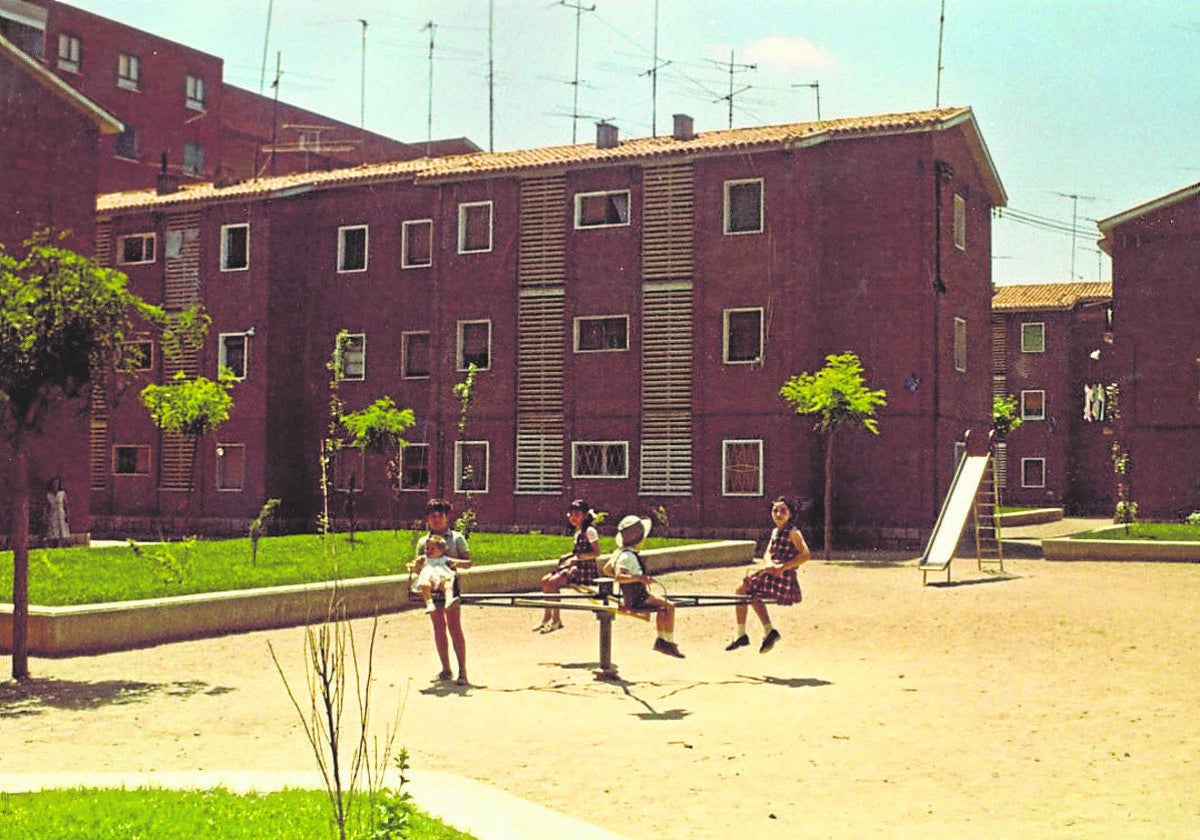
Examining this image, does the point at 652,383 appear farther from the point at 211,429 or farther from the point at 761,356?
the point at 211,429

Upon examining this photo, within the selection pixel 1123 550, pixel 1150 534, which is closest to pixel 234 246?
pixel 1123 550

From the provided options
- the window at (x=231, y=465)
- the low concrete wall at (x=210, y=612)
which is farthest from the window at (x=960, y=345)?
the window at (x=231, y=465)

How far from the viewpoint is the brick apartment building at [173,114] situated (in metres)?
58.7

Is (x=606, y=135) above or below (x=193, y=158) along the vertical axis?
below

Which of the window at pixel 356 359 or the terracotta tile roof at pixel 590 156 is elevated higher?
the terracotta tile roof at pixel 590 156

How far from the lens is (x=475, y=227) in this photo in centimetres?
3884

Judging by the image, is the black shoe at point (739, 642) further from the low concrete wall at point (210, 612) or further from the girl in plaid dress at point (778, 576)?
the low concrete wall at point (210, 612)

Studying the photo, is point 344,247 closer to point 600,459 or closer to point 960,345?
point 600,459

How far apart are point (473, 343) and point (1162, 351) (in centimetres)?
2063

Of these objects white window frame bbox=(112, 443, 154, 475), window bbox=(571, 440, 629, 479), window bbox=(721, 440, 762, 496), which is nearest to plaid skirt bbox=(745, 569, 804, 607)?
window bbox=(721, 440, 762, 496)

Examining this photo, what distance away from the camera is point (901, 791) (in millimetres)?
8344

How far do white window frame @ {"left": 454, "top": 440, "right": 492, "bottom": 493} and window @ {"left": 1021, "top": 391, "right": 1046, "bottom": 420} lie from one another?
31.5m

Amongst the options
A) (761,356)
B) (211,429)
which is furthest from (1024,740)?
(211,429)

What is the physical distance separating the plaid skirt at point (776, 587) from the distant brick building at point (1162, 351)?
30.8 metres
